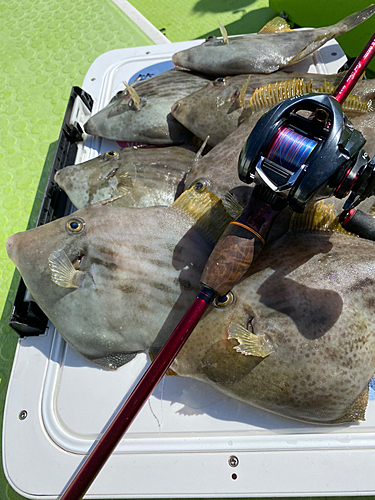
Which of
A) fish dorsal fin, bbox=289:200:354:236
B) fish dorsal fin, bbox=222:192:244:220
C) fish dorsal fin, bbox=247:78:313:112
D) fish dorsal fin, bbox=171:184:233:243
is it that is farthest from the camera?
fish dorsal fin, bbox=247:78:313:112

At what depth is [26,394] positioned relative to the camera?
2.54 metres

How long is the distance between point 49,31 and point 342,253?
223 inches

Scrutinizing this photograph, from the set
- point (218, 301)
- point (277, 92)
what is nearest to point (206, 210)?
point (218, 301)

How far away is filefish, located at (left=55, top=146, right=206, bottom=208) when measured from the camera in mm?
2699

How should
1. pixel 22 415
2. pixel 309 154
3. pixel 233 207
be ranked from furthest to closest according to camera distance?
pixel 22 415 → pixel 233 207 → pixel 309 154

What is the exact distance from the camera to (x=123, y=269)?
2.12 meters

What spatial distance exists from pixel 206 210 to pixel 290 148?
79 centimetres

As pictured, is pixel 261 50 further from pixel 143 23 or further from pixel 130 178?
pixel 143 23

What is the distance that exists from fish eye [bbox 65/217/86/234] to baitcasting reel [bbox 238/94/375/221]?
44.8 inches

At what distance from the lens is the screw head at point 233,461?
2.12 metres

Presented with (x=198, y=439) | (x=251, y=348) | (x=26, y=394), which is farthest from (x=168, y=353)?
(x=26, y=394)

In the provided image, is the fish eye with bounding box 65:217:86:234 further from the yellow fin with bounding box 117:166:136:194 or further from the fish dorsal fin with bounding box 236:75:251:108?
the fish dorsal fin with bounding box 236:75:251:108

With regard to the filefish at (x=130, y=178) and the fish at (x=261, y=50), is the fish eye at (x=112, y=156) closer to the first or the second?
the filefish at (x=130, y=178)

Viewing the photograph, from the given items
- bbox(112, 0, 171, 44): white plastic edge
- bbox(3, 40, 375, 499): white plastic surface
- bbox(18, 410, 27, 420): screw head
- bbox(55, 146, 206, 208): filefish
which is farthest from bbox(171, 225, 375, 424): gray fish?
bbox(112, 0, 171, 44): white plastic edge
